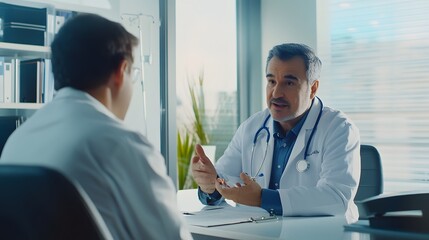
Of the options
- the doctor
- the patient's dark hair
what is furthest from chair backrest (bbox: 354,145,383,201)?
the patient's dark hair

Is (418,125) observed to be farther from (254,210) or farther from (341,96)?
(254,210)

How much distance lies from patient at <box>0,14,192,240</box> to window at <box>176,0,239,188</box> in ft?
9.27

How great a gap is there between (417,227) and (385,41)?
287 cm

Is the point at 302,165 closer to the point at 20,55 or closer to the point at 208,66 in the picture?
the point at 20,55

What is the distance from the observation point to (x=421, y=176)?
376 centimetres

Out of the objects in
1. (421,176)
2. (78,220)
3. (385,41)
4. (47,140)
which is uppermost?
(385,41)

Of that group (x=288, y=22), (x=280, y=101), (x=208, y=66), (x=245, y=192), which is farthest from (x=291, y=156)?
(x=288, y=22)

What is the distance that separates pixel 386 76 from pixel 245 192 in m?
2.23

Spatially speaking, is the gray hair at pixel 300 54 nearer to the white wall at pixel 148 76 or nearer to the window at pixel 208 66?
the white wall at pixel 148 76

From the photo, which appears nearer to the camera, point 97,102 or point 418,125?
point 97,102

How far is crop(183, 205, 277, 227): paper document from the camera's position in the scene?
1.88 meters

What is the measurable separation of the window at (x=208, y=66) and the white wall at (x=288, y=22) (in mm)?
249

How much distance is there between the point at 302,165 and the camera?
226 cm

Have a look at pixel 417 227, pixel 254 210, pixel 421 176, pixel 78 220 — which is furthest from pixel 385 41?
pixel 78 220
